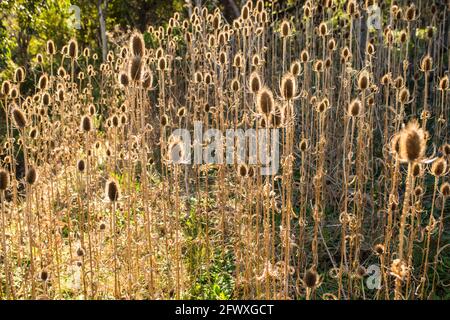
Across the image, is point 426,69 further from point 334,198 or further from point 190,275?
point 190,275

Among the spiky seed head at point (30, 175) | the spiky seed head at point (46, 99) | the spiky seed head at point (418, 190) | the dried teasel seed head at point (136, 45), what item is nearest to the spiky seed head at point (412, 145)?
the spiky seed head at point (418, 190)

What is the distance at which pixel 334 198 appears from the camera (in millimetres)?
5227

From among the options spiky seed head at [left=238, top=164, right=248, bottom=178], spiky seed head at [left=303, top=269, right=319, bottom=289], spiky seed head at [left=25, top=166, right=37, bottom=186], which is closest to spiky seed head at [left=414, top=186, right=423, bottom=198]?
spiky seed head at [left=238, top=164, right=248, bottom=178]

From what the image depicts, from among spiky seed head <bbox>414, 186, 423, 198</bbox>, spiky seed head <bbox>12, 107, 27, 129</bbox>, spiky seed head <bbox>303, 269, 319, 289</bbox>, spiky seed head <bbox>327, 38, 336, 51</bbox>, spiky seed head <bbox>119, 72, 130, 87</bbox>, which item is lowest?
spiky seed head <bbox>303, 269, 319, 289</bbox>

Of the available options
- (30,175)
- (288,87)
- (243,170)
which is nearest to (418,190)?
(243,170)

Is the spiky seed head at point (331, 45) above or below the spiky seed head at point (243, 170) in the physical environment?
above

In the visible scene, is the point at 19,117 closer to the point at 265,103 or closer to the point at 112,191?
the point at 112,191

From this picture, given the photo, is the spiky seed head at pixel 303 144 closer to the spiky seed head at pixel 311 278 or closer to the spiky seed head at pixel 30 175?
the spiky seed head at pixel 311 278

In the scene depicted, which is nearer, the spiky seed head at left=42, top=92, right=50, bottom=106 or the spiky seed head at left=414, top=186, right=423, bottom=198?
the spiky seed head at left=414, top=186, right=423, bottom=198

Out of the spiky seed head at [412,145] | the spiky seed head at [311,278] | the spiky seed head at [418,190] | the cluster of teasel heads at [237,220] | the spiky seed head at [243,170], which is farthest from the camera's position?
the spiky seed head at [243,170]

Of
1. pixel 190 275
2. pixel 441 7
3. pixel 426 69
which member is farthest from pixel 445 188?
pixel 441 7

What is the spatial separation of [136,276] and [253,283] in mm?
718

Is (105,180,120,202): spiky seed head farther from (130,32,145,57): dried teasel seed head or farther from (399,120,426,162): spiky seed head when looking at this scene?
(399,120,426,162): spiky seed head
